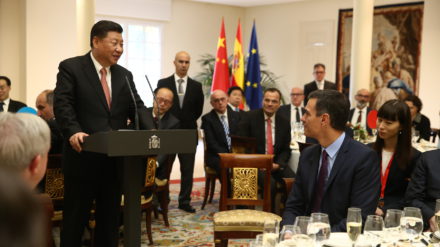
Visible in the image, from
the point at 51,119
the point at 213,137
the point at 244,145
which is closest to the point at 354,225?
the point at 51,119

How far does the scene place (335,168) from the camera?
2771 millimetres

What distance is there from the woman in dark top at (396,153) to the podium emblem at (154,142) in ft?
6.06

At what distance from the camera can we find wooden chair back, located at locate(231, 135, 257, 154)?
518 cm

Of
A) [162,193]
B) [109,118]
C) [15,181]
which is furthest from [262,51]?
[15,181]

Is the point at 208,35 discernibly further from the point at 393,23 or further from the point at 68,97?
the point at 68,97

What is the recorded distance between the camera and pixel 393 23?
37.1 feet

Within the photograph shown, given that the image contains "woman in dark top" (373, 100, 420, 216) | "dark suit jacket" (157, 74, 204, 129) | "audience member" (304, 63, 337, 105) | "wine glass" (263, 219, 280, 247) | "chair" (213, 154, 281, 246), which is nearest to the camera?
"wine glass" (263, 219, 280, 247)

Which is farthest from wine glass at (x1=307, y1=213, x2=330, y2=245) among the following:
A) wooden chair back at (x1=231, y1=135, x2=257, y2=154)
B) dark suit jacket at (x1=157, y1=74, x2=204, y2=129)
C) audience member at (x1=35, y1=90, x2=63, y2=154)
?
dark suit jacket at (x1=157, y1=74, x2=204, y2=129)

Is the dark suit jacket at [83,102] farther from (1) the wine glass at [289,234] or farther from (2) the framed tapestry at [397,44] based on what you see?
(2) the framed tapestry at [397,44]

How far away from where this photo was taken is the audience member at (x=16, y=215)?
590 millimetres

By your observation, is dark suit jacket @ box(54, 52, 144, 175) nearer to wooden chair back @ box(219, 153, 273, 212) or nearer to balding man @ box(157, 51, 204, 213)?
wooden chair back @ box(219, 153, 273, 212)

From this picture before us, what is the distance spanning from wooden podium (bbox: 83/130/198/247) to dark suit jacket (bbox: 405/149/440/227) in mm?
1519

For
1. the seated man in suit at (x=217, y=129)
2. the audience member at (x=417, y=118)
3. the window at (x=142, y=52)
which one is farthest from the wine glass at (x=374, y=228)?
the window at (x=142, y=52)

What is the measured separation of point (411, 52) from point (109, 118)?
9.21 metres
